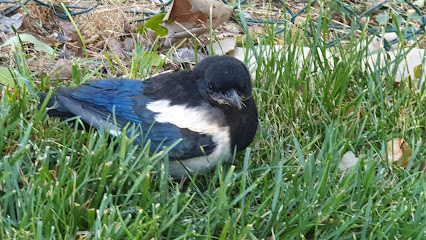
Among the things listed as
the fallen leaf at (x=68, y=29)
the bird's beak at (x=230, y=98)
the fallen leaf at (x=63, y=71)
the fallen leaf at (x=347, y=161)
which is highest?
the bird's beak at (x=230, y=98)

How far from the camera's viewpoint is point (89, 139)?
112 inches

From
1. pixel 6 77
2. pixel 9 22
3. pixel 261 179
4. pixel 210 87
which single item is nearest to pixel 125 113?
pixel 210 87

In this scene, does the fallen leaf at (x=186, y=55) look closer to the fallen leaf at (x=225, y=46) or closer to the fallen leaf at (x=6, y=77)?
the fallen leaf at (x=225, y=46)

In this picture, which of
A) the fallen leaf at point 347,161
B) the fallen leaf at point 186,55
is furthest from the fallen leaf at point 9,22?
the fallen leaf at point 347,161

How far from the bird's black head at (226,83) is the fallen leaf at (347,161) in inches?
22.6

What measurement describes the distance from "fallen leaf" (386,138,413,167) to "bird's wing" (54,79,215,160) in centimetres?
91

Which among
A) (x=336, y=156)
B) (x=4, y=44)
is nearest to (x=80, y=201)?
(x=336, y=156)

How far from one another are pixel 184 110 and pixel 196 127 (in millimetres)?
108

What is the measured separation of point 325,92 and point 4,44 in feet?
6.50

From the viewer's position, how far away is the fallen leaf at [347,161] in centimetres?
307

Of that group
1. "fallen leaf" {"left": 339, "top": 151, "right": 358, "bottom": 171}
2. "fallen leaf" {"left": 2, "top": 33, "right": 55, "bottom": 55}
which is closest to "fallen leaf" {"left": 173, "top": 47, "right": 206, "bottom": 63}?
"fallen leaf" {"left": 2, "top": 33, "right": 55, "bottom": 55}

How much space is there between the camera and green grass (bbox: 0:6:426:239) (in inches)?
93.7

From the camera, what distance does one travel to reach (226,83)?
9.39 feet

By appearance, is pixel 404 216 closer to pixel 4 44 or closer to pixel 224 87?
pixel 224 87
